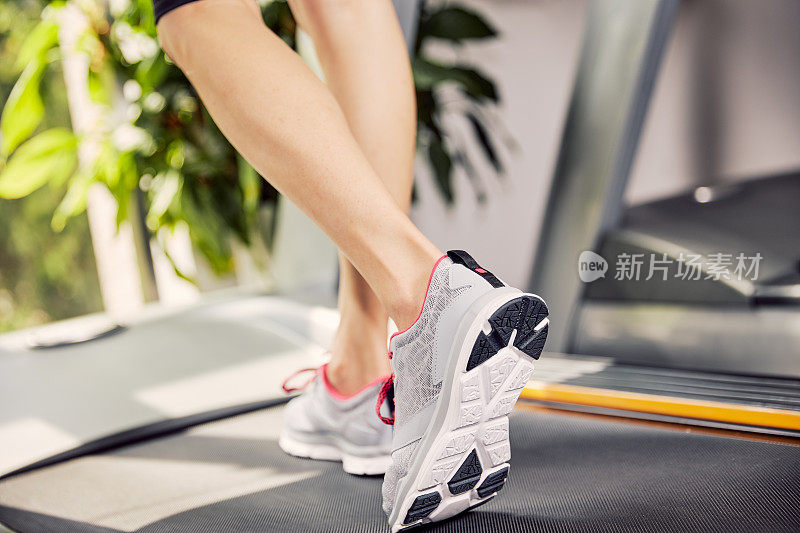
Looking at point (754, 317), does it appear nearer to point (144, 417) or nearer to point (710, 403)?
point (710, 403)

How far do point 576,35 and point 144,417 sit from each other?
1197mm

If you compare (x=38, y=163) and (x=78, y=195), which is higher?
(x=38, y=163)

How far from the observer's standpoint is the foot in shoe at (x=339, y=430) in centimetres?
72

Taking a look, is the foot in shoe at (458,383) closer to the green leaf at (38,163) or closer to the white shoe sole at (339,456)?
the white shoe sole at (339,456)

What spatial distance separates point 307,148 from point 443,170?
99cm

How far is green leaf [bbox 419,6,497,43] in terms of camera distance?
141cm

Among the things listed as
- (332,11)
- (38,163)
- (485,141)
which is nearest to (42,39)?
(38,163)

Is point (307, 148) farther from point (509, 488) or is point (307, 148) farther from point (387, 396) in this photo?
point (509, 488)

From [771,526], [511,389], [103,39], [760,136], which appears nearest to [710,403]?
[771,526]

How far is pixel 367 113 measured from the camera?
74 centimetres

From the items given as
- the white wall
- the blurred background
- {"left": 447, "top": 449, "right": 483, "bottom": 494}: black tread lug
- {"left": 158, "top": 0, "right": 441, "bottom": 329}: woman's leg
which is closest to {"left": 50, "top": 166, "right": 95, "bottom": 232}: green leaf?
the blurred background

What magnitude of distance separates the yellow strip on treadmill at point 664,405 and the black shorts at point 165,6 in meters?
0.73

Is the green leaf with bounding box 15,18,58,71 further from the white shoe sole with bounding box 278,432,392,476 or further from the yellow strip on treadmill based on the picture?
the yellow strip on treadmill

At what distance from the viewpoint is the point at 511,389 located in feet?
1.78
